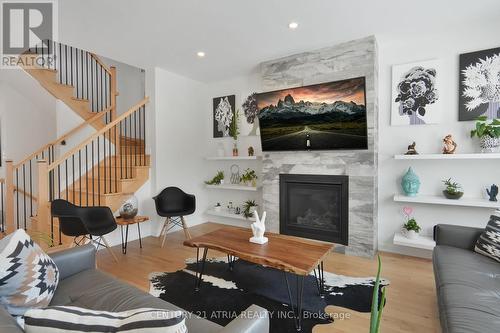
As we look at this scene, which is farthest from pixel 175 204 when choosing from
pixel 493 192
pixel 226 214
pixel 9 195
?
pixel 493 192

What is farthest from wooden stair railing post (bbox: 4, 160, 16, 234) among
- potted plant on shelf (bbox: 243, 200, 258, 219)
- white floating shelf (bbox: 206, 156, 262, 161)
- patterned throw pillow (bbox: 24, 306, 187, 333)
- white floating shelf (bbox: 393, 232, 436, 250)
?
white floating shelf (bbox: 393, 232, 436, 250)

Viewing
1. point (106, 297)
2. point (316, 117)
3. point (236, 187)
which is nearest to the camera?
point (106, 297)

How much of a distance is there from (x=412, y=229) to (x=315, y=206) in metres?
1.24

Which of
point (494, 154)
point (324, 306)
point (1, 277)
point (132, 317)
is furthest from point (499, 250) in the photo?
point (1, 277)

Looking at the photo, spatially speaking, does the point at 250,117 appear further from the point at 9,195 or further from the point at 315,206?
the point at 9,195

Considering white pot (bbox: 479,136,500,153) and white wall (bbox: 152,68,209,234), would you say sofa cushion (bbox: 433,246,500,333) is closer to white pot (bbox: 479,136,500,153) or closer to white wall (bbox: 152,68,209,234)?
white pot (bbox: 479,136,500,153)

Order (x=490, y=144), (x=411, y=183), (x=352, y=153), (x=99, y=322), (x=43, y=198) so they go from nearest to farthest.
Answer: (x=99, y=322), (x=490, y=144), (x=43, y=198), (x=411, y=183), (x=352, y=153)

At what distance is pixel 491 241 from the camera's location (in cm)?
217

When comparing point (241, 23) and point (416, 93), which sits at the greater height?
point (241, 23)

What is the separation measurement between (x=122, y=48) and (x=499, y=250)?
4651 millimetres

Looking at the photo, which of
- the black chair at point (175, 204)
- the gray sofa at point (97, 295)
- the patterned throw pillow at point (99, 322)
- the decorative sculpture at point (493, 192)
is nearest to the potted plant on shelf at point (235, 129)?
the black chair at point (175, 204)

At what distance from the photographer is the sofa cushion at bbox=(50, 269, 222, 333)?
1401mm

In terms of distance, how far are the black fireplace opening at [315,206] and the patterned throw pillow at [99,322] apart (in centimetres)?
319

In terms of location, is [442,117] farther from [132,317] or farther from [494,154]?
[132,317]
